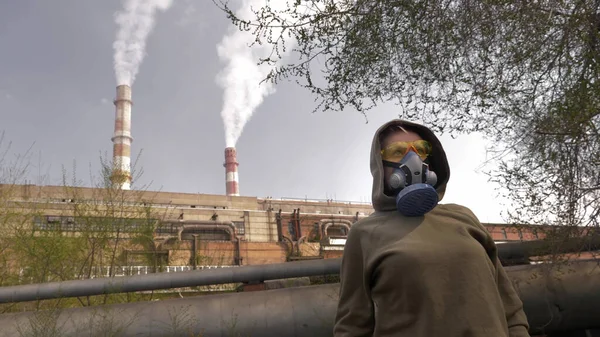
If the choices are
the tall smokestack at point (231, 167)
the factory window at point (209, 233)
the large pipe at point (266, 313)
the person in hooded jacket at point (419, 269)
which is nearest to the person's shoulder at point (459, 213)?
the person in hooded jacket at point (419, 269)

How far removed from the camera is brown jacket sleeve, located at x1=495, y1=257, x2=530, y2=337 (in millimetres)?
1642

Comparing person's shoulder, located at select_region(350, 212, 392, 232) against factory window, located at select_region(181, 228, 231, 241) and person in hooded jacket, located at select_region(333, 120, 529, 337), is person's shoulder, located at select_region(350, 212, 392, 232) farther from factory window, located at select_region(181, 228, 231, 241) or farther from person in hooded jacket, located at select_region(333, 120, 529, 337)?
factory window, located at select_region(181, 228, 231, 241)

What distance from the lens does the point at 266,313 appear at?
12.3 feet

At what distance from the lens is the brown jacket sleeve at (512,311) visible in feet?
5.39

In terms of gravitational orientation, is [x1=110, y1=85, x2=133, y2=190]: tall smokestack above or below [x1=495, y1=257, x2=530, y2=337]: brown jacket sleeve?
above

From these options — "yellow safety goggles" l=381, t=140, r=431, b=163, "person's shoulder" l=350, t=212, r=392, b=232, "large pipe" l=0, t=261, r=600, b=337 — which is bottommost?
"large pipe" l=0, t=261, r=600, b=337

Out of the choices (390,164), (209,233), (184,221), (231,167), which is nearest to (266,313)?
(390,164)

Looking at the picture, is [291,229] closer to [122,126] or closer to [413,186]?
[122,126]

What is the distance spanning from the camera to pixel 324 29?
18.1ft

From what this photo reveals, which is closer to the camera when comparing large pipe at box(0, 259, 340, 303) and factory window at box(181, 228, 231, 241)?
large pipe at box(0, 259, 340, 303)

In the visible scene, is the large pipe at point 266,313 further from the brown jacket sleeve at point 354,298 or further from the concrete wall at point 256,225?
the concrete wall at point 256,225

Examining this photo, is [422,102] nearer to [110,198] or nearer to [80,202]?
[110,198]

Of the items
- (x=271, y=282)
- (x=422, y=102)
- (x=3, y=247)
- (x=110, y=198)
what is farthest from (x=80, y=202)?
(x=422, y=102)

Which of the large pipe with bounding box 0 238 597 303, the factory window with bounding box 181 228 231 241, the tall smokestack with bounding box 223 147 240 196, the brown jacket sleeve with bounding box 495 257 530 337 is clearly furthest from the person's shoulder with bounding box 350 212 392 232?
the tall smokestack with bounding box 223 147 240 196
